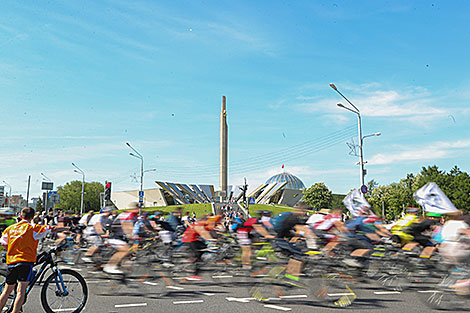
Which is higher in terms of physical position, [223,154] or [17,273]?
[223,154]

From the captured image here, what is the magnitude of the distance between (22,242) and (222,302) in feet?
11.3

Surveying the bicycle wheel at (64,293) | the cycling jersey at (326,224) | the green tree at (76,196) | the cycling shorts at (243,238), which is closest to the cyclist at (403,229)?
the cycling jersey at (326,224)

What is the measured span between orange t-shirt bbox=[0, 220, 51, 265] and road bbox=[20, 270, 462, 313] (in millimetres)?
1480

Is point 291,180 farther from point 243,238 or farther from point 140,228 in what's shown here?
point 243,238

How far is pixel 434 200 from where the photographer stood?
395 inches

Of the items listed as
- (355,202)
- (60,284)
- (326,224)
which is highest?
(355,202)

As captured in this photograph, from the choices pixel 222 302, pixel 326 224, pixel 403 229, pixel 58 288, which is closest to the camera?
pixel 58 288

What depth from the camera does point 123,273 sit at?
802cm

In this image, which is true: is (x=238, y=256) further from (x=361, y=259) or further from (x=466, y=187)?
(x=466, y=187)

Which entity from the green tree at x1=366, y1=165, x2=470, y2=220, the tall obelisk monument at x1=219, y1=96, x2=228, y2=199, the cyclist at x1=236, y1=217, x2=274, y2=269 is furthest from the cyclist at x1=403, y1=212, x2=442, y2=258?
the tall obelisk monument at x1=219, y1=96, x2=228, y2=199

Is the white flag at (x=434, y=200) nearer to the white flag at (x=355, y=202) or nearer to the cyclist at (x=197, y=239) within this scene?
the white flag at (x=355, y=202)

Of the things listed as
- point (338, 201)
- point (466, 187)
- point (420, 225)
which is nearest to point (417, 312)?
point (420, 225)

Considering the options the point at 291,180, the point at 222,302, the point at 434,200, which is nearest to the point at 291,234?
the point at 222,302

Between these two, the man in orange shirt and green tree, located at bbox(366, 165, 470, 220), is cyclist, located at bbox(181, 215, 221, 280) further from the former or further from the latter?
green tree, located at bbox(366, 165, 470, 220)
